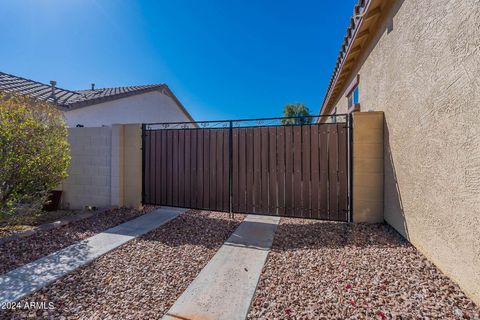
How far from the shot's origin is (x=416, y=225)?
327cm

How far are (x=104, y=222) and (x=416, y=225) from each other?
250 inches

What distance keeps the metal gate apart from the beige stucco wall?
1079 millimetres

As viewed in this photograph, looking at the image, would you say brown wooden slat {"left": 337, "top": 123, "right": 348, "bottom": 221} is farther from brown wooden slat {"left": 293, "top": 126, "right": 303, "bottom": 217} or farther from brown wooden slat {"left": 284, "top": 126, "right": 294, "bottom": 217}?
brown wooden slat {"left": 284, "top": 126, "right": 294, "bottom": 217}

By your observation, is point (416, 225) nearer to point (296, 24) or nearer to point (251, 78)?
point (296, 24)

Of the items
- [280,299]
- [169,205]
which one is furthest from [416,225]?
[169,205]

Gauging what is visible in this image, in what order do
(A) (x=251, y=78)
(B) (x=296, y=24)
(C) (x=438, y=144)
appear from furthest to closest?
(A) (x=251, y=78) < (B) (x=296, y=24) < (C) (x=438, y=144)

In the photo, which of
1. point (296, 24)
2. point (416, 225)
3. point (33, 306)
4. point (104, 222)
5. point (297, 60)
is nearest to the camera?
point (33, 306)

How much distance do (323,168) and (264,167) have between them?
4.57ft

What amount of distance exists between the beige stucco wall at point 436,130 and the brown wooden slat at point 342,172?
805mm

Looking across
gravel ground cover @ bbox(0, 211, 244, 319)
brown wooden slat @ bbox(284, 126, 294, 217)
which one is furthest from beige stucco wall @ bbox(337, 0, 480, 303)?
gravel ground cover @ bbox(0, 211, 244, 319)

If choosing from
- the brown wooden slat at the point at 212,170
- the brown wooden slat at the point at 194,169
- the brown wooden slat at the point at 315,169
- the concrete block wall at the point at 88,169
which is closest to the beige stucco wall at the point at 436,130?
the brown wooden slat at the point at 315,169

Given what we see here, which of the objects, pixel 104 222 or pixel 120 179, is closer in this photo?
pixel 104 222

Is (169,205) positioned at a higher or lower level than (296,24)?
lower

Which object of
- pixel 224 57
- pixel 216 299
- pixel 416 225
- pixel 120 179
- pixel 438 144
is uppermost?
pixel 224 57
